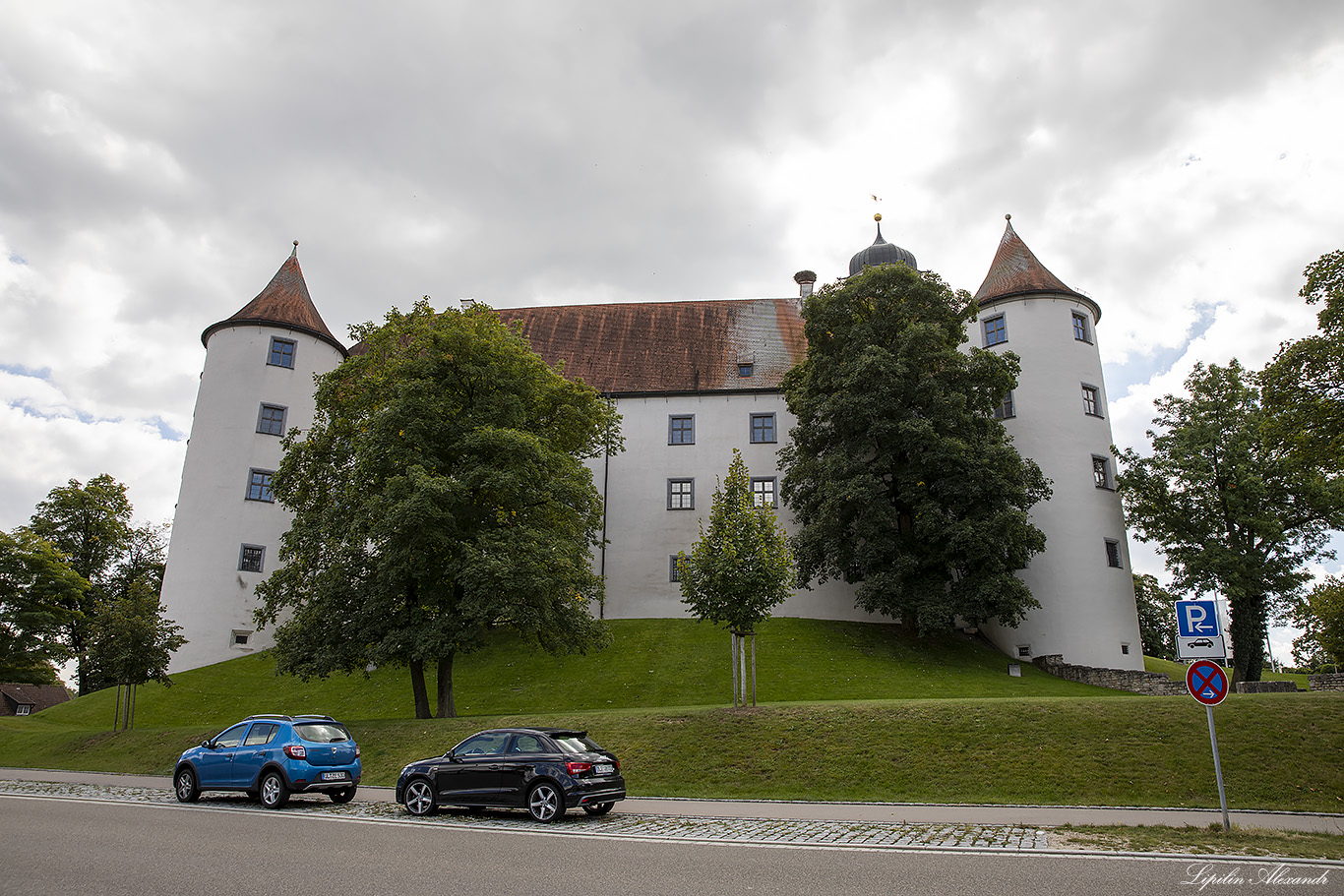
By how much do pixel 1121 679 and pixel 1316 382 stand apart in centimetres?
1433

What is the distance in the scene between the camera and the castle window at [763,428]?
38.1m

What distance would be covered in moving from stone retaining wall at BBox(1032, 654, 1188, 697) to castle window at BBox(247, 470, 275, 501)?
3172 cm

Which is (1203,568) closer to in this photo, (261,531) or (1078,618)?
(1078,618)

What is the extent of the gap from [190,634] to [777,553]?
25777 mm

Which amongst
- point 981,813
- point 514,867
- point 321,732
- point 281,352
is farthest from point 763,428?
point 514,867

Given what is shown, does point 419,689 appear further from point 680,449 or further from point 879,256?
point 879,256

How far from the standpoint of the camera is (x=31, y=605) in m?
37.5

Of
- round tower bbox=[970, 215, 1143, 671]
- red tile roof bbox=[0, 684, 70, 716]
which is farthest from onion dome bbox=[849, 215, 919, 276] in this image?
red tile roof bbox=[0, 684, 70, 716]

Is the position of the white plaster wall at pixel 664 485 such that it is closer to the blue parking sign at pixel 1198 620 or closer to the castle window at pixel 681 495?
the castle window at pixel 681 495

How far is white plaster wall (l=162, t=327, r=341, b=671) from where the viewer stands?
3416cm

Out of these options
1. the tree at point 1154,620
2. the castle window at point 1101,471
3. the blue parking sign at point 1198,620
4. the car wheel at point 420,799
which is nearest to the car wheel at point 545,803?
the car wheel at point 420,799

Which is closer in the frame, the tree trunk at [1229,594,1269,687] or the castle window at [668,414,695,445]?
the tree trunk at [1229,594,1269,687]

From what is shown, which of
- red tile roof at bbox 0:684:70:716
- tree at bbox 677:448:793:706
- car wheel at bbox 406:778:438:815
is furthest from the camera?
red tile roof at bbox 0:684:70:716

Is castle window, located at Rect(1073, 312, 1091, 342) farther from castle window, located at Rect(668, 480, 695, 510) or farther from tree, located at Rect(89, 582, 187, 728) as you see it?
tree, located at Rect(89, 582, 187, 728)
